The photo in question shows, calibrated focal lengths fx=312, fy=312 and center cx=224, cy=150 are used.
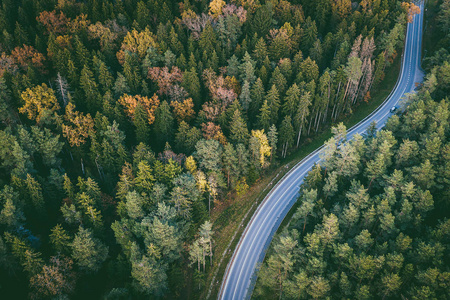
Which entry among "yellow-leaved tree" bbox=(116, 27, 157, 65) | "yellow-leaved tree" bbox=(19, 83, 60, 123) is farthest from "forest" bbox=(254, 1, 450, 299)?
"yellow-leaved tree" bbox=(19, 83, 60, 123)

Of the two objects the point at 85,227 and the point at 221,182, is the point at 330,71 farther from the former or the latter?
the point at 85,227

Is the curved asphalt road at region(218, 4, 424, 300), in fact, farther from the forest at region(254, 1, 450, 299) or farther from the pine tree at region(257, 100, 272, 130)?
the pine tree at region(257, 100, 272, 130)

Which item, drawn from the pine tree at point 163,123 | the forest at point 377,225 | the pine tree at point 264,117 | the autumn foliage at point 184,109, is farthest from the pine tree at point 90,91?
the forest at point 377,225

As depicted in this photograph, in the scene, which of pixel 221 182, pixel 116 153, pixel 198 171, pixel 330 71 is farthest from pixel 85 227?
pixel 330 71

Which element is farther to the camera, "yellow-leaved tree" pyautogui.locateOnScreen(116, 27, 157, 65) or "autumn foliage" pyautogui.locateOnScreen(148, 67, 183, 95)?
"yellow-leaved tree" pyautogui.locateOnScreen(116, 27, 157, 65)

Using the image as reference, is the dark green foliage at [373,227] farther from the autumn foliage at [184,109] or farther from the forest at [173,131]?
the autumn foliage at [184,109]

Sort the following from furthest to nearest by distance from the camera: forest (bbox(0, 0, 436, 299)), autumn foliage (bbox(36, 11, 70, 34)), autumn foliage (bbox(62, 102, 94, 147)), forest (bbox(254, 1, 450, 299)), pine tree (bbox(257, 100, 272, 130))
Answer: autumn foliage (bbox(36, 11, 70, 34)) → pine tree (bbox(257, 100, 272, 130)) → autumn foliage (bbox(62, 102, 94, 147)) → forest (bbox(0, 0, 436, 299)) → forest (bbox(254, 1, 450, 299))

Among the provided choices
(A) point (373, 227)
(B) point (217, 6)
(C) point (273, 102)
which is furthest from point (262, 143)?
(B) point (217, 6)
